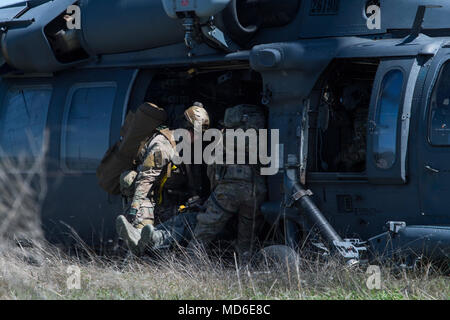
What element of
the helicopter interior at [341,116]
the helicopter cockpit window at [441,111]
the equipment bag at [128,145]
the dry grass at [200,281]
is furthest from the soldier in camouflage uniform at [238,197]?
the helicopter cockpit window at [441,111]

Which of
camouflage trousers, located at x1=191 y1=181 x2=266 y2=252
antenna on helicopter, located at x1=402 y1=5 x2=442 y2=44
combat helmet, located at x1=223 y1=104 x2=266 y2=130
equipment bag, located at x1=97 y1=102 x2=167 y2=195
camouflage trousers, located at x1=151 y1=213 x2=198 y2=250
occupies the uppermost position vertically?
antenna on helicopter, located at x1=402 y1=5 x2=442 y2=44

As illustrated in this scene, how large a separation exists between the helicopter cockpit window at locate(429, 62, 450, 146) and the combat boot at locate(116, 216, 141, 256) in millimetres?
2846

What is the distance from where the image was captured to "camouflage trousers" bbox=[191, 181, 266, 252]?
7031 millimetres

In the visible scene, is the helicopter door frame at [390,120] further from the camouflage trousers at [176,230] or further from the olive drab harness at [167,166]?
the olive drab harness at [167,166]

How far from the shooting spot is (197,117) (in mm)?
7520

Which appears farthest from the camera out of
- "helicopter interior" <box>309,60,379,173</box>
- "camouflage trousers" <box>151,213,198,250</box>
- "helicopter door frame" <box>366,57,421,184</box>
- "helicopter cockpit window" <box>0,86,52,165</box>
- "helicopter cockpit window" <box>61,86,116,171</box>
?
"helicopter cockpit window" <box>0,86,52,165</box>

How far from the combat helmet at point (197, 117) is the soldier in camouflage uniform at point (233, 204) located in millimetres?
428

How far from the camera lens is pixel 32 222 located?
333 inches

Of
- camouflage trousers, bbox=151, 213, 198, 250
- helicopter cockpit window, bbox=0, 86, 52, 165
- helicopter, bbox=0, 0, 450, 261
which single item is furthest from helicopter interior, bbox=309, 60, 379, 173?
helicopter cockpit window, bbox=0, 86, 52, 165

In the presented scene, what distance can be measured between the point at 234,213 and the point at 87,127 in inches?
80.3

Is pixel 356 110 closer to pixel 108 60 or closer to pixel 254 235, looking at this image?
pixel 254 235

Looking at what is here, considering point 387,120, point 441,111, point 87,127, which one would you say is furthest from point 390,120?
point 87,127

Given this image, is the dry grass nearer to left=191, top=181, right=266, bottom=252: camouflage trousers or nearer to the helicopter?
left=191, top=181, right=266, bottom=252: camouflage trousers

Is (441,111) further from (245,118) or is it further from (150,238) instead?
(150,238)
